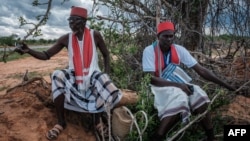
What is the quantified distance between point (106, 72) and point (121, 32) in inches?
65.7

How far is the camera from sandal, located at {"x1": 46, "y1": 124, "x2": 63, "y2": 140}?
3.98 meters

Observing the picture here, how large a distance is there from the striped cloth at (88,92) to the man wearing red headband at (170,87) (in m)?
0.46

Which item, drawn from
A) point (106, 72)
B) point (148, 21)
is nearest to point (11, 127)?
point (106, 72)

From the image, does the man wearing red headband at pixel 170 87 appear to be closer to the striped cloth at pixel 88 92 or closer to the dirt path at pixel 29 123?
the striped cloth at pixel 88 92

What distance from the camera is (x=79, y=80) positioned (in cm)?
417

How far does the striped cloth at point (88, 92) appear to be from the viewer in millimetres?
4090

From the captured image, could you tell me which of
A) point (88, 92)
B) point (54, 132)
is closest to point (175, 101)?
point (88, 92)

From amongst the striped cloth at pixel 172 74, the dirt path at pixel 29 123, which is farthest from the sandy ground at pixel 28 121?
the striped cloth at pixel 172 74

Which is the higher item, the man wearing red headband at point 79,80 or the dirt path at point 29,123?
the man wearing red headband at point 79,80

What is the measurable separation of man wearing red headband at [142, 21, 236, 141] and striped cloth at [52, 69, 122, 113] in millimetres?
455

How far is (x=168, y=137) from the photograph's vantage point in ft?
13.3

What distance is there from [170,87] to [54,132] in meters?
1.29

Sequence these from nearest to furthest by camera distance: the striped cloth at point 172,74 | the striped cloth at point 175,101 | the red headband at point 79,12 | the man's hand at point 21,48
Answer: the striped cloth at point 175,101 → the man's hand at point 21,48 → the red headband at point 79,12 → the striped cloth at point 172,74

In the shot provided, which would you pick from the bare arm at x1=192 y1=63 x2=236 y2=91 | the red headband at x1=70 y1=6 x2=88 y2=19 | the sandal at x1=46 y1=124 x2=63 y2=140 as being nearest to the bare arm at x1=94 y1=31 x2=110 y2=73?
the red headband at x1=70 y1=6 x2=88 y2=19
